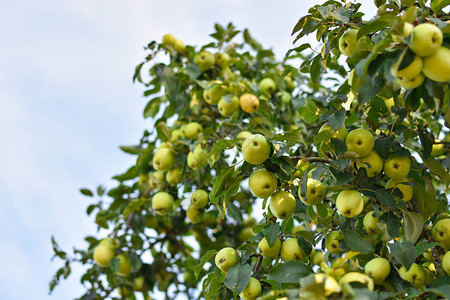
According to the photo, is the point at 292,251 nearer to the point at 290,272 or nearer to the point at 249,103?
the point at 290,272

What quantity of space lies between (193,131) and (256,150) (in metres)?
1.73

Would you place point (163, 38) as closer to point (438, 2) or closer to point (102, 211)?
point (102, 211)

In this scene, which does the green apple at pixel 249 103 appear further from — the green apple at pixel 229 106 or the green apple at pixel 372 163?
the green apple at pixel 372 163

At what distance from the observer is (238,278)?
2.05 meters

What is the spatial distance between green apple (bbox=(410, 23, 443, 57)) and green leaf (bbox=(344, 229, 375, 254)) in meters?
0.83

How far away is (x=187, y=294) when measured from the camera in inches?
172

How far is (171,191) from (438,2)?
2.31m

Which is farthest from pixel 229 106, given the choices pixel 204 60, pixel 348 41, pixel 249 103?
pixel 348 41

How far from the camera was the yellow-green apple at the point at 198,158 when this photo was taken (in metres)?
3.26

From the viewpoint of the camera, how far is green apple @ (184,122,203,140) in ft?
12.3

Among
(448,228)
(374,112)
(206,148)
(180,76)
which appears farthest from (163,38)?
(448,228)

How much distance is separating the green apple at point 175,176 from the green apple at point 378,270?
79.0 inches

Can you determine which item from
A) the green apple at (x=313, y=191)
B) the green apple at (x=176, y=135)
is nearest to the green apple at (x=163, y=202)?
the green apple at (x=176, y=135)

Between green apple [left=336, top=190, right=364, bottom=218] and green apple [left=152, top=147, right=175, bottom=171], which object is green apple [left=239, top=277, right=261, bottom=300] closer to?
green apple [left=336, top=190, right=364, bottom=218]
